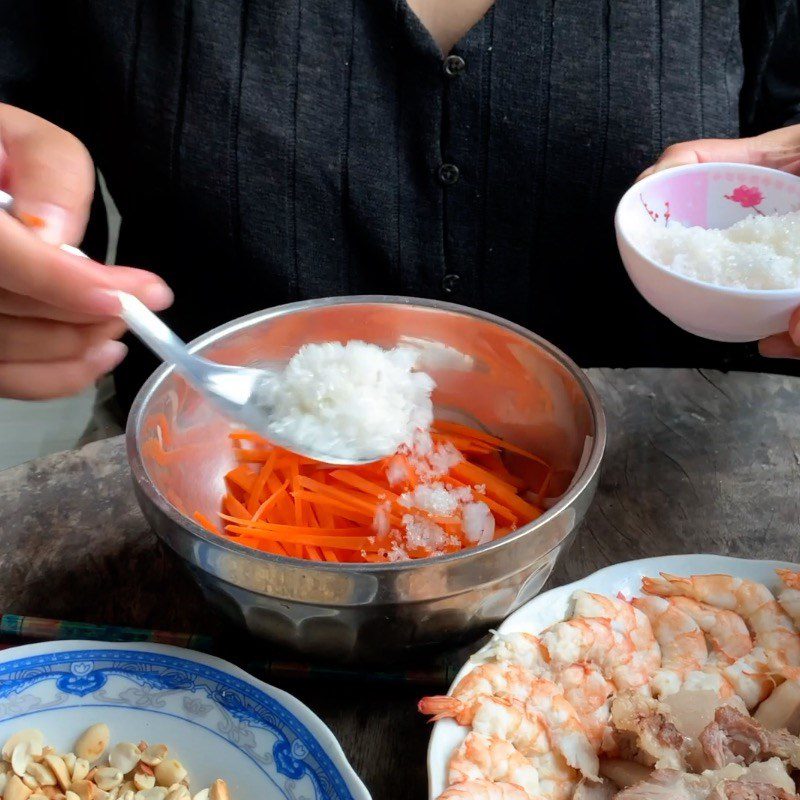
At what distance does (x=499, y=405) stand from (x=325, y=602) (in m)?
0.44

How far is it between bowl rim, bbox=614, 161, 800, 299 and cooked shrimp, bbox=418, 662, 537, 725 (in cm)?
45

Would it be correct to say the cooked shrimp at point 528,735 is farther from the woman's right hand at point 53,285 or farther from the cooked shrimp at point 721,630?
the woman's right hand at point 53,285

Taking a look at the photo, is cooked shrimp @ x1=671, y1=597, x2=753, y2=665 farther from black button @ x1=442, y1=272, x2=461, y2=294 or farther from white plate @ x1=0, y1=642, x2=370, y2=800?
black button @ x1=442, y1=272, x2=461, y2=294

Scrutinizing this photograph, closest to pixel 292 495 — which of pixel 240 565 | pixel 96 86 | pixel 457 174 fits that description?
pixel 240 565

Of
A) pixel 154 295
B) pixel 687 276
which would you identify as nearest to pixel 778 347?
pixel 687 276

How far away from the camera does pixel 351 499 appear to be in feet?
3.25

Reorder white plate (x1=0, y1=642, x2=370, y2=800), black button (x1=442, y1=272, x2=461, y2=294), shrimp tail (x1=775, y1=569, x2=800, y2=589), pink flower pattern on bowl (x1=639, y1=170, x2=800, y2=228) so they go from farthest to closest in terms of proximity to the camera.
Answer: black button (x1=442, y1=272, x2=461, y2=294)
pink flower pattern on bowl (x1=639, y1=170, x2=800, y2=228)
shrimp tail (x1=775, y1=569, x2=800, y2=589)
white plate (x1=0, y1=642, x2=370, y2=800)

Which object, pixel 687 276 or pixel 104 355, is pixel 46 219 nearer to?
pixel 104 355

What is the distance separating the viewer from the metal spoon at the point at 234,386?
971 mm

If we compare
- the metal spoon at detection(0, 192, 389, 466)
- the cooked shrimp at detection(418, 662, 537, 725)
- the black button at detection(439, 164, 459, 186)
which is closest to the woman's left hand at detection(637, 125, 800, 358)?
the black button at detection(439, 164, 459, 186)

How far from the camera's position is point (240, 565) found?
79 centimetres

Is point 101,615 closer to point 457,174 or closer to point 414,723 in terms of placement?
point 414,723

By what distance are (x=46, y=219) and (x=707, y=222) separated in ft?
2.69

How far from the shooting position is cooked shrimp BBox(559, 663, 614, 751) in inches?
33.0
